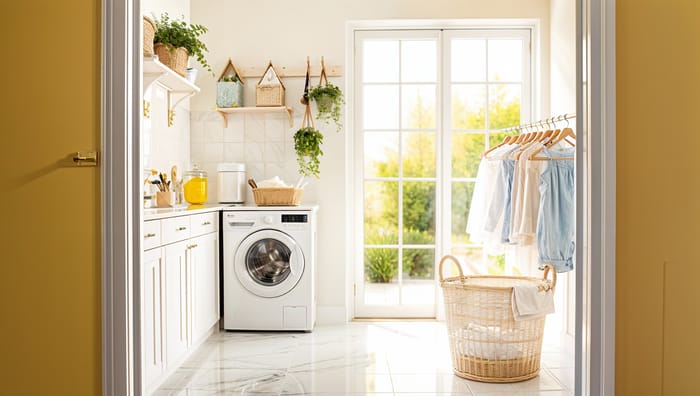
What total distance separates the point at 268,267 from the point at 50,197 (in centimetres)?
227

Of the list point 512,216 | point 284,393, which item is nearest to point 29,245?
point 284,393

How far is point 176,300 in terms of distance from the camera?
3.07m

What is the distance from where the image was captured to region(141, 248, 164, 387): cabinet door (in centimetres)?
261

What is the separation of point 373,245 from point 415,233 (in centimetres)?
34

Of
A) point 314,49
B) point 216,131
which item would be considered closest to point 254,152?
point 216,131

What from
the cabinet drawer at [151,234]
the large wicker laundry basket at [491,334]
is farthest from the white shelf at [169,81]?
the large wicker laundry basket at [491,334]

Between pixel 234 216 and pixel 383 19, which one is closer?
pixel 234 216

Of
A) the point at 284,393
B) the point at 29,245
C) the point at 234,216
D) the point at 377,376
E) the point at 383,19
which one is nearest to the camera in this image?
the point at 29,245

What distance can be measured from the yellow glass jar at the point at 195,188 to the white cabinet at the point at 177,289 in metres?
0.19

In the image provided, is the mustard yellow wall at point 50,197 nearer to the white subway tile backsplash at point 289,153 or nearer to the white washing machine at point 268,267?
the white washing machine at point 268,267

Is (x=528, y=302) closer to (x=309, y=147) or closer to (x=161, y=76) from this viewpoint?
(x=309, y=147)

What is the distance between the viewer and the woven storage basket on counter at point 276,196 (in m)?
4.12

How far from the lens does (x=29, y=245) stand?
1886mm

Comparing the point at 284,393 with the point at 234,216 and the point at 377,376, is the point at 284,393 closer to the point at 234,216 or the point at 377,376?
the point at 377,376
